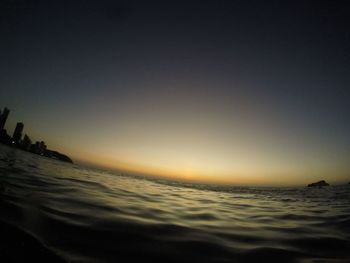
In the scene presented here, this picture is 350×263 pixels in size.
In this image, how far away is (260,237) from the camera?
411 cm

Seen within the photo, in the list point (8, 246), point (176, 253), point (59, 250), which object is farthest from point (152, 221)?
point (8, 246)

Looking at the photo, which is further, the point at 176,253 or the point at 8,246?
the point at 176,253

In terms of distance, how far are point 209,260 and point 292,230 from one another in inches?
124

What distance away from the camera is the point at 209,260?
279 centimetres

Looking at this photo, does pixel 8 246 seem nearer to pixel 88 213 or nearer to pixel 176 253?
pixel 176 253

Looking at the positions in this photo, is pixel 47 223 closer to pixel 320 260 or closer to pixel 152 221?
pixel 152 221

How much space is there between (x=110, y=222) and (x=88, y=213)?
28.3 inches

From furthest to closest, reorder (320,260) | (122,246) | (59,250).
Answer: (320,260) → (122,246) → (59,250)

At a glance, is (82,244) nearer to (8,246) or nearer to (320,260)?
(8,246)

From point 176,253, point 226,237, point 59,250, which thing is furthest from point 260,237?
point 59,250

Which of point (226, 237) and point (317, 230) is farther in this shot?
point (317, 230)

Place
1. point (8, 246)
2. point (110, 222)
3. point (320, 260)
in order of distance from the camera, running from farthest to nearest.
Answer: point (110, 222)
point (320, 260)
point (8, 246)

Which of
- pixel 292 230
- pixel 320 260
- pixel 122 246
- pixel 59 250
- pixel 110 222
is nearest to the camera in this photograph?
pixel 59 250

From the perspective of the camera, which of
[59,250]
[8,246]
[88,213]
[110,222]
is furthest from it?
[88,213]
